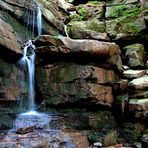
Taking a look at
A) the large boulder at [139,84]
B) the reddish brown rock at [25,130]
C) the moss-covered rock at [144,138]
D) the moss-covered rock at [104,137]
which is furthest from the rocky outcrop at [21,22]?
the moss-covered rock at [144,138]

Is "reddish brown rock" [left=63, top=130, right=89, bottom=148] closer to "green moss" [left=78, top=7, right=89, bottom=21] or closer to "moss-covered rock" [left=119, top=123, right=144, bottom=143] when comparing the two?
"moss-covered rock" [left=119, top=123, right=144, bottom=143]

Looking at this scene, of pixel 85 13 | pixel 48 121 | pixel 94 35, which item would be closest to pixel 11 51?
pixel 48 121

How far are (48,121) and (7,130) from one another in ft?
3.72

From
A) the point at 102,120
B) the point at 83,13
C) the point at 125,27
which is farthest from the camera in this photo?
the point at 83,13

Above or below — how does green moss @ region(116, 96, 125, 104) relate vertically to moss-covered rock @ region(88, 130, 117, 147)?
above

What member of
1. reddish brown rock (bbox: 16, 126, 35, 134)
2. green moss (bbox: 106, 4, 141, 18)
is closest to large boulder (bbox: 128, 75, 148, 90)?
reddish brown rock (bbox: 16, 126, 35, 134)

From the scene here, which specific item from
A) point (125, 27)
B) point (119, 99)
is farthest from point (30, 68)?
point (125, 27)

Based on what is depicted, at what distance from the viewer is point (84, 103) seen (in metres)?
9.04

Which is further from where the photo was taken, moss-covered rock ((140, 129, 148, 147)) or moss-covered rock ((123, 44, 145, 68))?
moss-covered rock ((123, 44, 145, 68))

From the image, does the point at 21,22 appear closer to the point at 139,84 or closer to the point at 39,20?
the point at 39,20

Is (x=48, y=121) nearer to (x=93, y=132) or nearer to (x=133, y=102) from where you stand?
(x=93, y=132)

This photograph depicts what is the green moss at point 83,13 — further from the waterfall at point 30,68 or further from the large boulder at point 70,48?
the waterfall at point 30,68

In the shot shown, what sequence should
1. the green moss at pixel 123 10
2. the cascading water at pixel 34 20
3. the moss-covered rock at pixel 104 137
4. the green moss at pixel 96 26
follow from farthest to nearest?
the green moss at pixel 123 10 < the green moss at pixel 96 26 < the cascading water at pixel 34 20 < the moss-covered rock at pixel 104 137

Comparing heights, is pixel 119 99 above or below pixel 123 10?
below
